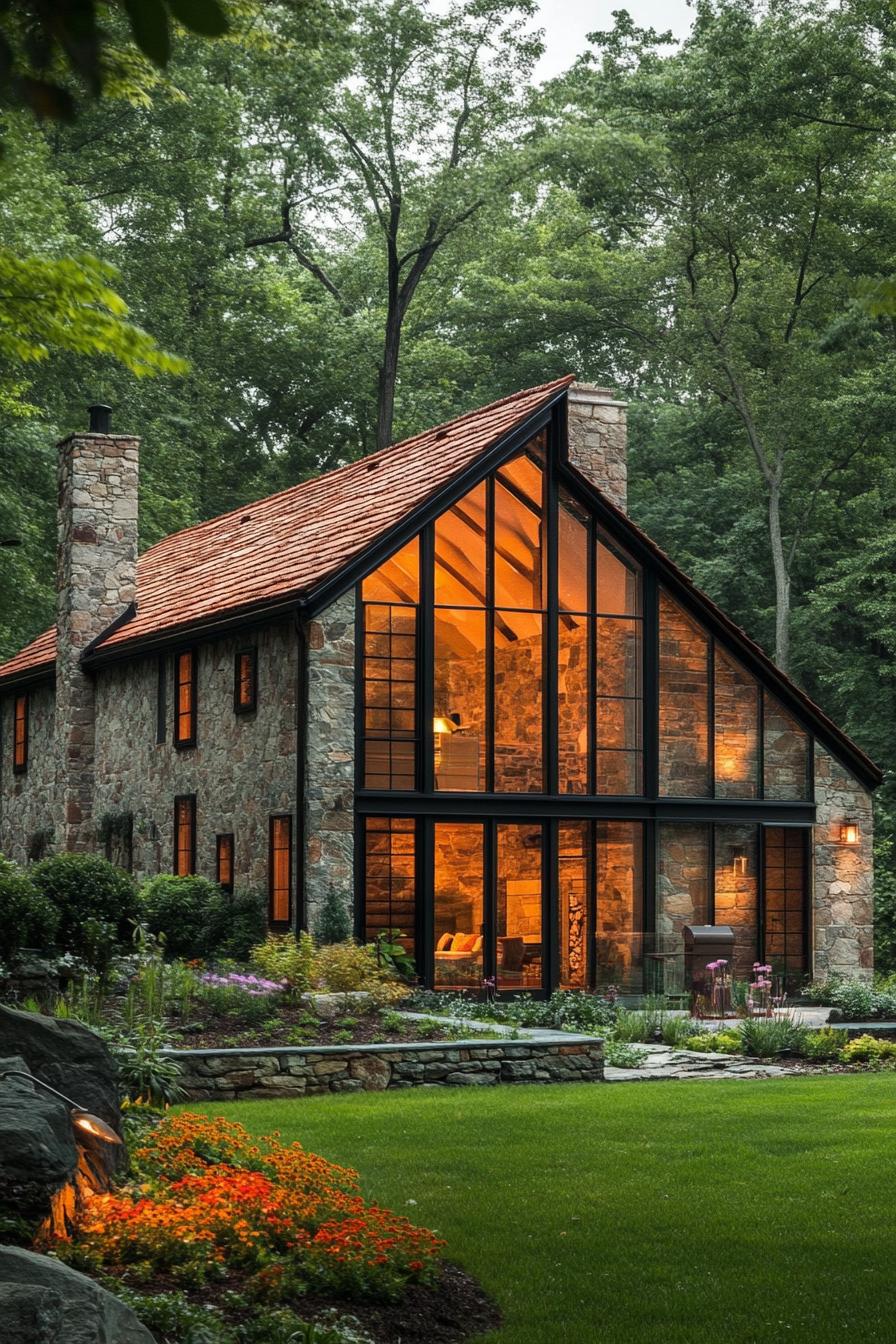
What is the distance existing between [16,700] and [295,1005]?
50.0ft

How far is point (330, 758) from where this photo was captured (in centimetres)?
1970

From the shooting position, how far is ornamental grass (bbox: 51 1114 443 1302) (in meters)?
6.76

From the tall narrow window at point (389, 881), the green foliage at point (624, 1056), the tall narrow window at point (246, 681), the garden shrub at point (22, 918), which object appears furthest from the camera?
the tall narrow window at point (246, 681)

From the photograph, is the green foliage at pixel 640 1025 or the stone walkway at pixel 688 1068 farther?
the green foliage at pixel 640 1025

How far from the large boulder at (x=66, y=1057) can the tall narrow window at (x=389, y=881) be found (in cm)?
1192

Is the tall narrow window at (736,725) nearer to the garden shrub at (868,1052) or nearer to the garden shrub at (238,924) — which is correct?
the garden shrub at (238,924)

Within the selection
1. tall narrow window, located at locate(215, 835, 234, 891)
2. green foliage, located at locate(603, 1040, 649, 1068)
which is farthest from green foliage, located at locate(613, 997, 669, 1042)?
tall narrow window, located at locate(215, 835, 234, 891)

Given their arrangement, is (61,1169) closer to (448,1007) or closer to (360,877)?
(448,1007)

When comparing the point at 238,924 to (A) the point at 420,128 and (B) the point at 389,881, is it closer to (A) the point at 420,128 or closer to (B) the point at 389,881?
(B) the point at 389,881

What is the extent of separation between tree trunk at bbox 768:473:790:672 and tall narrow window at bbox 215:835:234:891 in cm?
1403

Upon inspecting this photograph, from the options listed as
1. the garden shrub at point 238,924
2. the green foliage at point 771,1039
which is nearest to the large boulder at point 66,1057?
the green foliage at point 771,1039

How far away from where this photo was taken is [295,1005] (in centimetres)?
1544

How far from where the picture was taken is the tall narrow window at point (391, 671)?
66.1ft

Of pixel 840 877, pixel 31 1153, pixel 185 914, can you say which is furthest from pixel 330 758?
pixel 31 1153
